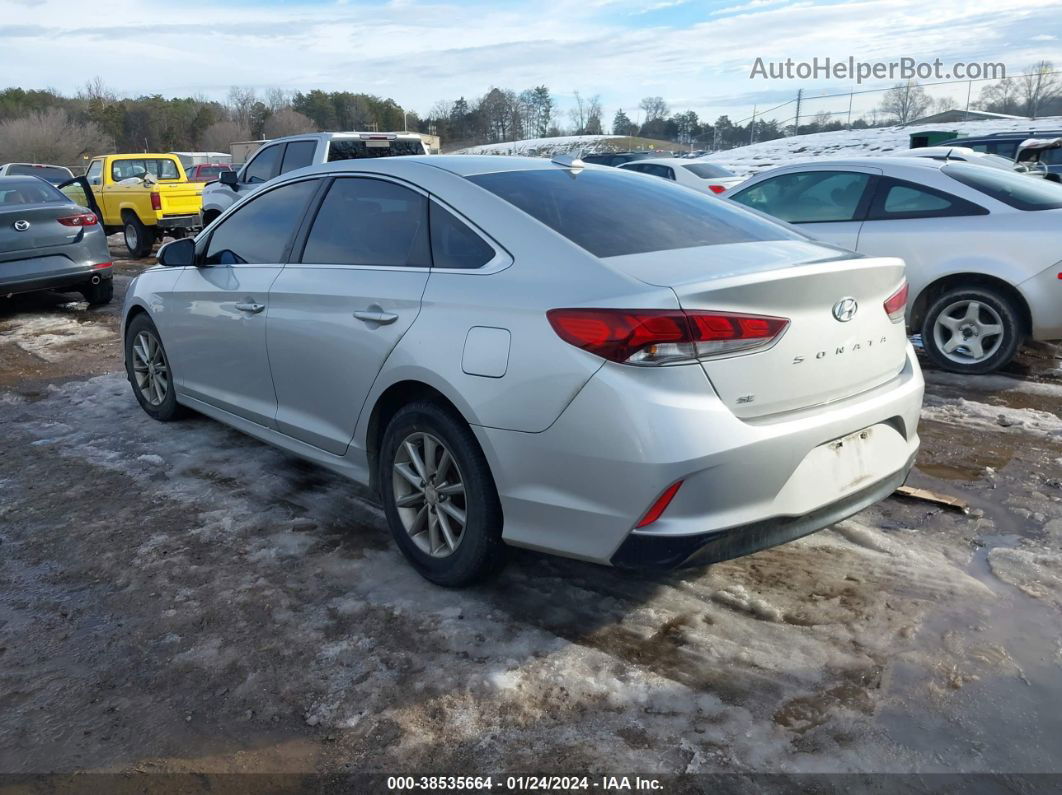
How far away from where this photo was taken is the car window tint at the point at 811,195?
22.4ft

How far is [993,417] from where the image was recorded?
205 inches

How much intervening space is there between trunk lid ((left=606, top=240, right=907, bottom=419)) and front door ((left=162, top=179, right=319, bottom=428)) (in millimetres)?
2067

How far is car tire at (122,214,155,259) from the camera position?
1505cm

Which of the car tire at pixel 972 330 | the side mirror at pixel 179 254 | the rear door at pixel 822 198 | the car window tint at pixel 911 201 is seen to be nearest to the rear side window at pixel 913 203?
the car window tint at pixel 911 201

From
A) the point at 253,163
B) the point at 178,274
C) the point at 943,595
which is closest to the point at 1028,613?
the point at 943,595

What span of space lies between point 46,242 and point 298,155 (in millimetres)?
3403

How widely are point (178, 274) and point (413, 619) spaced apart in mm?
2964

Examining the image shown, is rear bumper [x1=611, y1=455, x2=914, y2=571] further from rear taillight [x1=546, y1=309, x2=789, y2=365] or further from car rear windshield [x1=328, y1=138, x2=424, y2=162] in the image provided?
car rear windshield [x1=328, y1=138, x2=424, y2=162]

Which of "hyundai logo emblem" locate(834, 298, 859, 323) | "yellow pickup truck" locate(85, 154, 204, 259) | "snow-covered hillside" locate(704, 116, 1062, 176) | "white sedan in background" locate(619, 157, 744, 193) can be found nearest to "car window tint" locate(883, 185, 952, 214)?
"hyundai logo emblem" locate(834, 298, 859, 323)

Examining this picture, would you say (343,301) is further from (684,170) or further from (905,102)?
(905,102)

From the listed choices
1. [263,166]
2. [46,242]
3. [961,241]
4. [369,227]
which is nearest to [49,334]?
[46,242]

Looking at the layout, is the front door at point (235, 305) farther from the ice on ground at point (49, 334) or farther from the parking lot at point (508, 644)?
the ice on ground at point (49, 334)

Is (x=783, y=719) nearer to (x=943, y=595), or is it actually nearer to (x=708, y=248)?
(x=943, y=595)

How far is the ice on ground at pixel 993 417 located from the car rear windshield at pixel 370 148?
7.50 meters
